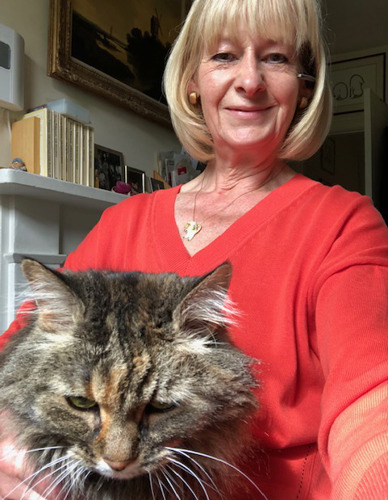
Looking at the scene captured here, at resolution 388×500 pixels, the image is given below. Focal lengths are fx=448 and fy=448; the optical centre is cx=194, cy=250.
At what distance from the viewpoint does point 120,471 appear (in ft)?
2.36

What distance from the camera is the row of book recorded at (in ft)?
6.69

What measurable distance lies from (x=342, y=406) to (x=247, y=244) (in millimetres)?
505

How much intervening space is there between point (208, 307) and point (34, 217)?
61.6 inches

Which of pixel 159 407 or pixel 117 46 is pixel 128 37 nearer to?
pixel 117 46

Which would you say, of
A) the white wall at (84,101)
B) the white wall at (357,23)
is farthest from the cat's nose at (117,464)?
the white wall at (357,23)

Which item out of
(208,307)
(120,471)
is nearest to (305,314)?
(208,307)

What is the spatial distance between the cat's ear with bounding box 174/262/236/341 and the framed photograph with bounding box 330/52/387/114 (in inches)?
179

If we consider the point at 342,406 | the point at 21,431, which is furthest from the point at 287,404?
the point at 21,431

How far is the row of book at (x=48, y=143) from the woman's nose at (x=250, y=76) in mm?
1143

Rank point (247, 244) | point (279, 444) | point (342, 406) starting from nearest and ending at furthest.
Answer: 1. point (342, 406)
2. point (279, 444)
3. point (247, 244)

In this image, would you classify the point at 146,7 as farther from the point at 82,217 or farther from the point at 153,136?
the point at 82,217

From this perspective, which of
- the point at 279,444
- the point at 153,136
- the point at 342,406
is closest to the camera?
the point at 342,406

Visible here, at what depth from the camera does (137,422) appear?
742 mm

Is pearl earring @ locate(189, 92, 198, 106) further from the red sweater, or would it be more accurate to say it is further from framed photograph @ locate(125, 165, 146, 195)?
framed photograph @ locate(125, 165, 146, 195)
